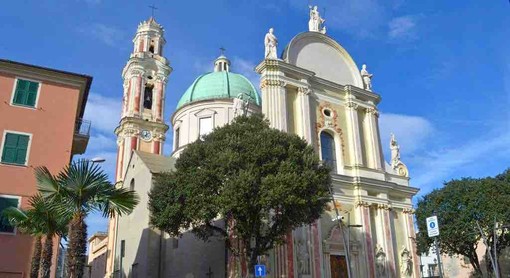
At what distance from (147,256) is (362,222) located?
44.2 feet

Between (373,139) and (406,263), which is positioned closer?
(406,263)

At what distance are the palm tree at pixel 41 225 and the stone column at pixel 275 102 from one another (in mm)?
14879

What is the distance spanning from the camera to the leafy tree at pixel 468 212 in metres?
28.5

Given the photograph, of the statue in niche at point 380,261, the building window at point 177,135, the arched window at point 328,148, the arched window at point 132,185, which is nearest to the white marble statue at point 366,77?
the arched window at point 328,148

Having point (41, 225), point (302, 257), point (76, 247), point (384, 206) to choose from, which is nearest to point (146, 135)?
point (302, 257)

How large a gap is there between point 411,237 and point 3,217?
82.4ft

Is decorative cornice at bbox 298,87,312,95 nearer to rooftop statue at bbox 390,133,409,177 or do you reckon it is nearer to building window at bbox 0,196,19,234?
rooftop statue at bbox 390,133,409,177

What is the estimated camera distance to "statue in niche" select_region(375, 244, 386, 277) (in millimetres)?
28500

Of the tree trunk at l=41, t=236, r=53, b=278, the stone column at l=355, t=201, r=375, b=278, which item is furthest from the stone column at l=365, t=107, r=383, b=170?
the tree trunk at l=41, t=236, r=53, b=278

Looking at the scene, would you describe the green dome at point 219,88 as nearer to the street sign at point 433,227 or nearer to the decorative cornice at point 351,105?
the decorative cornice at point 351,105

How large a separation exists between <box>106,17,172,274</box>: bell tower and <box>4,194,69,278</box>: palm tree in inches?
914

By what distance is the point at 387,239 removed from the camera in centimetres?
2953

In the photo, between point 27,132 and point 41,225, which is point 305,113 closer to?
point 27,132

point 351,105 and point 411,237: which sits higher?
point 351,105
